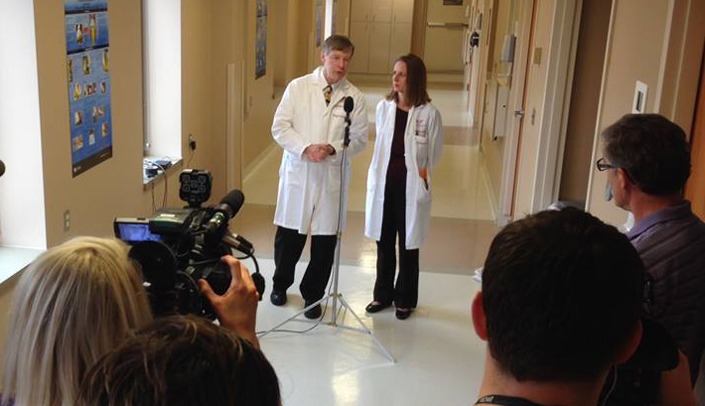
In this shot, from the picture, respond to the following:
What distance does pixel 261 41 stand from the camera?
7215 mm

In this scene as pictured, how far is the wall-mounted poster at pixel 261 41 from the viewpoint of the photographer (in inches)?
275

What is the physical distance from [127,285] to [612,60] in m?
2.98

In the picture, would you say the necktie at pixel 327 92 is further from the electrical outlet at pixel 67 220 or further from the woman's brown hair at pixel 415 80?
the electrical outlet at pixel 67 220

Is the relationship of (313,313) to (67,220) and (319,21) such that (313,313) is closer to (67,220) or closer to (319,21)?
(67,220)

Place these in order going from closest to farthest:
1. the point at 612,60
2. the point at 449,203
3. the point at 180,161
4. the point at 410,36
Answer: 1. the point at 612,60
2. the point at 180,161
3. the point at 449,203
4. the point at 410,36

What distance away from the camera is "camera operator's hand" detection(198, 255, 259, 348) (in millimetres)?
1533

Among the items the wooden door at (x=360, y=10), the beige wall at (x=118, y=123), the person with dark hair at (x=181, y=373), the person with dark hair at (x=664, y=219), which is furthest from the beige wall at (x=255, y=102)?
the wooden door at (x=360, y=10)

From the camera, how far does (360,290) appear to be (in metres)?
4.58

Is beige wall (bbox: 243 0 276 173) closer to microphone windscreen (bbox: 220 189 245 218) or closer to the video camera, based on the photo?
microphone windscreen (bbox: 220 189 245 218)

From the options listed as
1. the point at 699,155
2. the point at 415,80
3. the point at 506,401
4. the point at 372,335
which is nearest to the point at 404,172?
the point at 415,80

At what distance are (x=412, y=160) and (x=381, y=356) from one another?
3.39ft

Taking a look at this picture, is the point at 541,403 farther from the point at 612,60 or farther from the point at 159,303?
the point at 612,60

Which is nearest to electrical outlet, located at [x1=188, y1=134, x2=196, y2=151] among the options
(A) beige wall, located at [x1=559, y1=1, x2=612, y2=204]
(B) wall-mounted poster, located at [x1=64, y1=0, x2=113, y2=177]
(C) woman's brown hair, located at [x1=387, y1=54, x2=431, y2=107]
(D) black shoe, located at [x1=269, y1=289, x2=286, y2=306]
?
(B) wall-mounted poster, located at [x1=64, y1=0, x2=113, y2=177]

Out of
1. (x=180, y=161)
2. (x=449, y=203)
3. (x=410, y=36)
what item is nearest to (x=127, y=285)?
(x=180, y=161)
